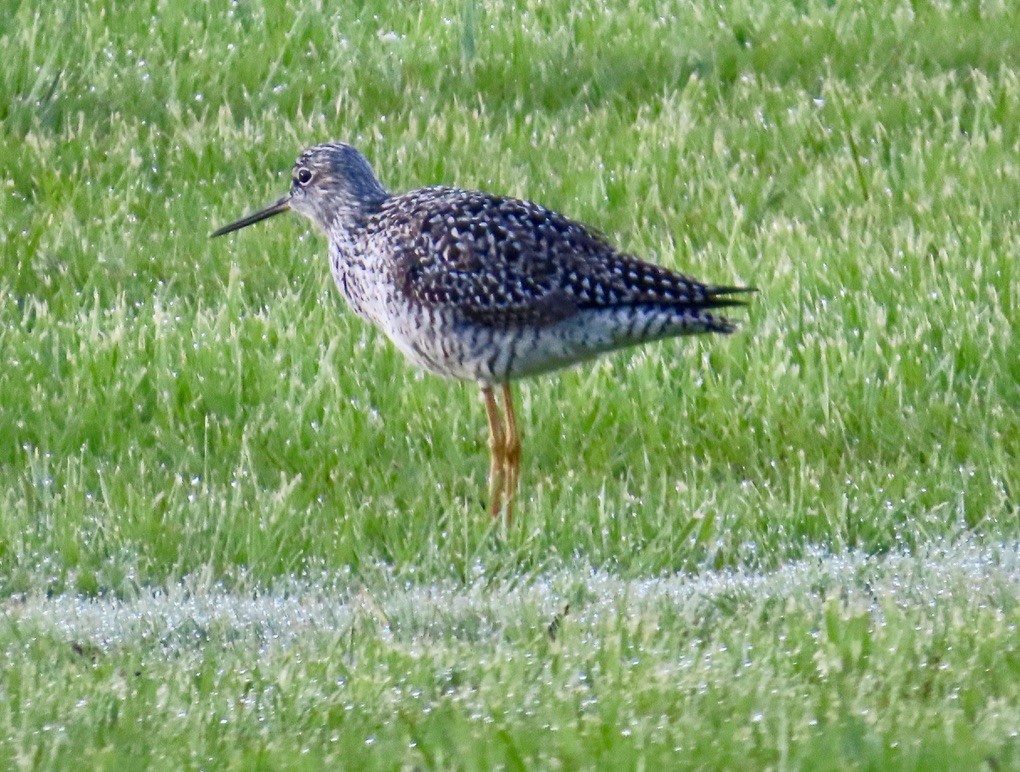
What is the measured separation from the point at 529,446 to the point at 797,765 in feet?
12.2

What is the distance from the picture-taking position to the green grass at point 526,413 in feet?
15.5

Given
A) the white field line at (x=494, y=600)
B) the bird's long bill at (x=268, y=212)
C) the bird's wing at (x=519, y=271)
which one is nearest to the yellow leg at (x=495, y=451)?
the bird's wing at (x=519, y=271)

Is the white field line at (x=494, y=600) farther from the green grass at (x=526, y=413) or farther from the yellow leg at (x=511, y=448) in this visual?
the yellow leg at (x=511, y=448)

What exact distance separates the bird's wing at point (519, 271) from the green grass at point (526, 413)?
769mm

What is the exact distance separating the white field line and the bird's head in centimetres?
195

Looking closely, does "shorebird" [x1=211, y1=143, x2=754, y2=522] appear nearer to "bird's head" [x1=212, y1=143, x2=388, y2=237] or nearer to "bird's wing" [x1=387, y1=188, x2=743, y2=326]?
"bird's wing" [x1=387, y1=188, x2=743, y2=326]

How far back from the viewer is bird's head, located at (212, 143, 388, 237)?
769 cm

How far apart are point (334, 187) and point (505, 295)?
53.1 inches

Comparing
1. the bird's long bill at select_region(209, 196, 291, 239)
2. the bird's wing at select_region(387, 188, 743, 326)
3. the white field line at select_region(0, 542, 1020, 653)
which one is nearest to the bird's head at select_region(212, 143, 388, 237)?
the bird's long bill at select_region(209, 196, 291, 239)

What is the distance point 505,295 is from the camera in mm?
6809

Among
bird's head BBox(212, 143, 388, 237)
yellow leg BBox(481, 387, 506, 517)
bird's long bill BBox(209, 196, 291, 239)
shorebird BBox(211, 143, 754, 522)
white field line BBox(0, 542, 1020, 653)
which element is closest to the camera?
white field line BBox(0, 542, 1020, 653)

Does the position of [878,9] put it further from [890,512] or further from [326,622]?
[326,622]

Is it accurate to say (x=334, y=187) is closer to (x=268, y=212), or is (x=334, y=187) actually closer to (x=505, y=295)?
(x=268, y=212)

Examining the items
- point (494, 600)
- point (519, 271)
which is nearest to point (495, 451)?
point (519, 271)
